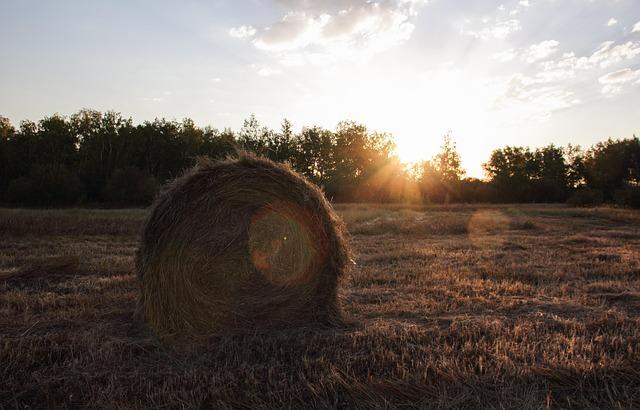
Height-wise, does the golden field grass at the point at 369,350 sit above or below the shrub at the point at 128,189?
below

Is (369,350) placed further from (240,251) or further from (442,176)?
(442,176)

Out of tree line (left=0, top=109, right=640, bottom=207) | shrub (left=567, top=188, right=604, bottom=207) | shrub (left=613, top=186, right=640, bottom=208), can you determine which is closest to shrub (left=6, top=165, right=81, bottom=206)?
tree line (left=0, top=109, right=640, bottom=207)

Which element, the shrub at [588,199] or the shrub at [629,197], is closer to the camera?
the shrub at [629,197]

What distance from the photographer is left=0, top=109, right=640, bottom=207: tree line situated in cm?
3988

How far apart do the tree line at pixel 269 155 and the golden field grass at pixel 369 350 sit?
3047cm

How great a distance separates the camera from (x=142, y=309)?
514 centimetres

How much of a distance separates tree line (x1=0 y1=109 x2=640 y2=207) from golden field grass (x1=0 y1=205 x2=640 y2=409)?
30467 mm

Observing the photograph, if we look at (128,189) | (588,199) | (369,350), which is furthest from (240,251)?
(588,199)

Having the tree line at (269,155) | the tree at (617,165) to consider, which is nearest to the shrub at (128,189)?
the tree line at (269,155)

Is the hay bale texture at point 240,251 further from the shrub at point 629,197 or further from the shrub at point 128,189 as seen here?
the shrub at point 629,197

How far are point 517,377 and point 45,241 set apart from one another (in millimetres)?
13300

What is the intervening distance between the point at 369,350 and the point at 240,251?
212 centimetres

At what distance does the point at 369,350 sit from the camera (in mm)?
4320

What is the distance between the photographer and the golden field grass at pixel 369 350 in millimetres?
3398
